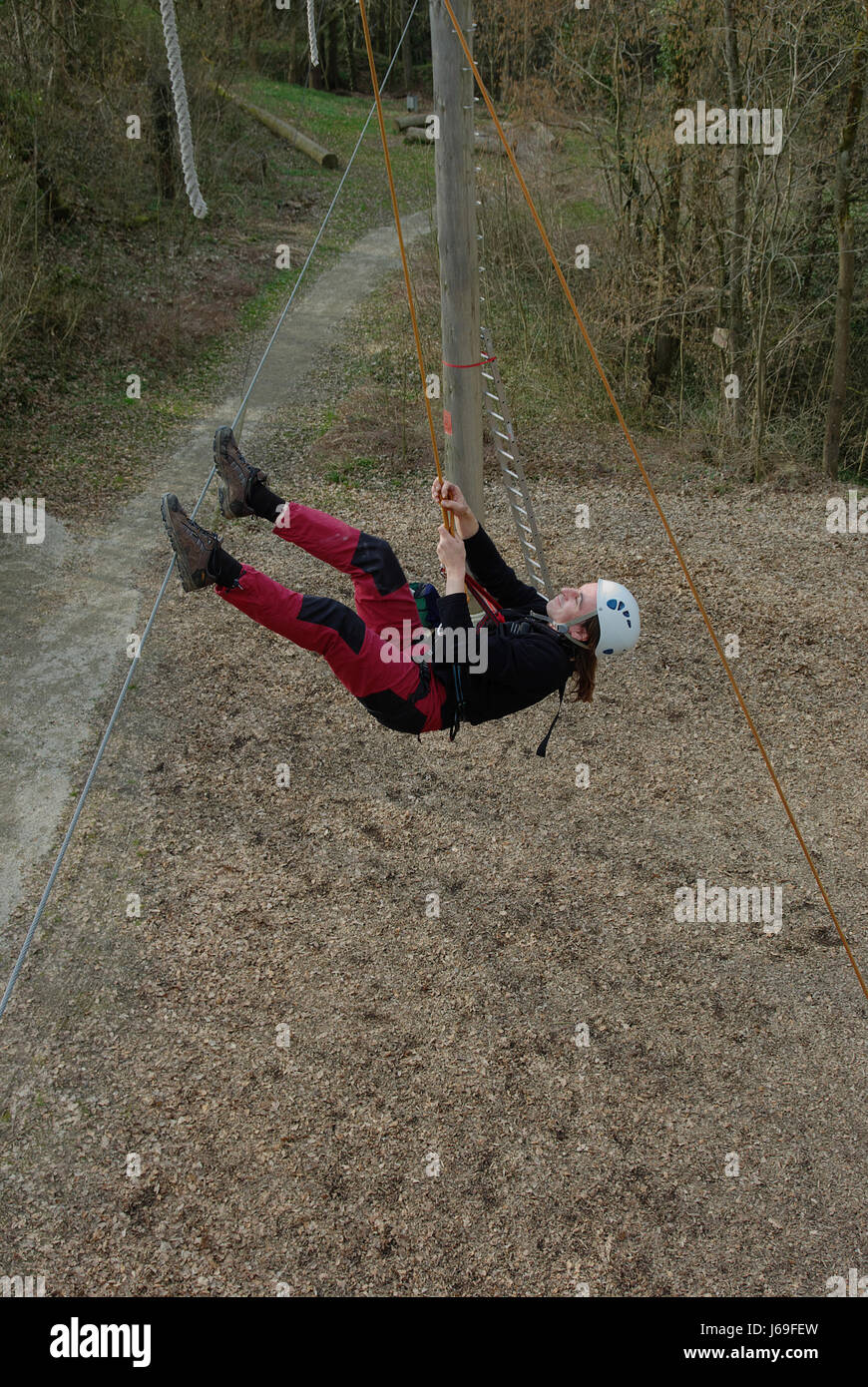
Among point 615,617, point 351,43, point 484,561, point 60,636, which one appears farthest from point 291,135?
point 615,617

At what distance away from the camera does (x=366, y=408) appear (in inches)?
425

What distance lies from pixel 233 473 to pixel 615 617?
1.64m

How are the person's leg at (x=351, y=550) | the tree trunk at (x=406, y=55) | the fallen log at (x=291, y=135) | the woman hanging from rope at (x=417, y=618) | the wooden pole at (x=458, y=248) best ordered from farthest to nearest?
1. the tree trunk at (x=406, y=55)
2. the fallen log at (x=291, y=135)
3. the wooden pole at (x=458, y=248)
4. the person's leg at (x=351, y=550)
5. the woman hanging from rope at (x=417, y=618)

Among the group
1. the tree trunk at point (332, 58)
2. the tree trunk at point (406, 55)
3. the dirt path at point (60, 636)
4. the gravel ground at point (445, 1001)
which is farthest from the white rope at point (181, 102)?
the tree trunk at point (332, 58)

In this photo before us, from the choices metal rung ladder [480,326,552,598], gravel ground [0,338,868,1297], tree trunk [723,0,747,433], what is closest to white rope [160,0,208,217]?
metal rung ladder [480,326,552,598]

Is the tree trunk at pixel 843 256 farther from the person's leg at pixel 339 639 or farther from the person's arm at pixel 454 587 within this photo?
the person's leg at pixel 339 639

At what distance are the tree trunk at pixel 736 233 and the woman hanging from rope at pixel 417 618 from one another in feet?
22.8

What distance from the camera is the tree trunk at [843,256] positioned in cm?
923

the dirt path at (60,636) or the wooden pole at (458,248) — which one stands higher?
the wooden pole at (458,248)

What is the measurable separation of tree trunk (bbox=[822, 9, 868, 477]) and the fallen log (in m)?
10.9

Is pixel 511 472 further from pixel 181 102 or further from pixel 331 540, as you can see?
pixel 181 102

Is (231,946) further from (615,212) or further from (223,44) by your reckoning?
(223,44)
